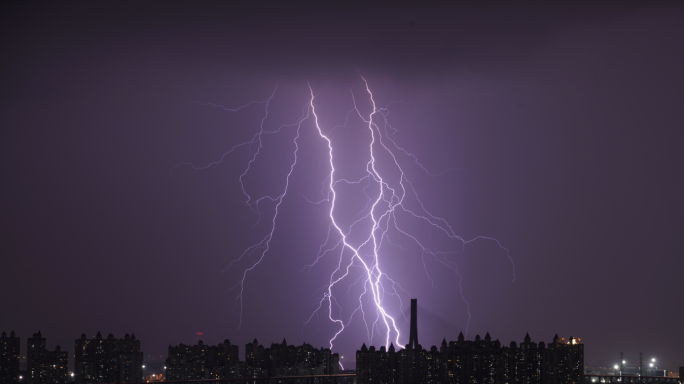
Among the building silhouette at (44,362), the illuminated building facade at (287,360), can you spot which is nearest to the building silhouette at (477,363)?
the illuminated building facade at (287,360)

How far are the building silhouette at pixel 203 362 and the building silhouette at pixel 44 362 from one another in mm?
6217

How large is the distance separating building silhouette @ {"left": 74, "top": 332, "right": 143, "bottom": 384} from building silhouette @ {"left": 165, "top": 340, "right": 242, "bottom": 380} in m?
2.75

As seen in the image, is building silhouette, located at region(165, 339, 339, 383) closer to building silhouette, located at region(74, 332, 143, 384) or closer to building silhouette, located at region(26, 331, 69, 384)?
building silhouette, located at region(74, 332, 143, 384)

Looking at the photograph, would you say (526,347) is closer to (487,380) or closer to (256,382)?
(487,380)

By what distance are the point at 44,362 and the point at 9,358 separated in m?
1.52

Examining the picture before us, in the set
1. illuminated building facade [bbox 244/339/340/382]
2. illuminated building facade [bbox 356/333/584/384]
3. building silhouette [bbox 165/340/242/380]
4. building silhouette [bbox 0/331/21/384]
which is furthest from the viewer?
illuminated building facade [bbox 244/339/340/382]

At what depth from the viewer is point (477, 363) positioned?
3878cm

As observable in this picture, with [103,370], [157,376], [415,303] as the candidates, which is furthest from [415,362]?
[157,376]

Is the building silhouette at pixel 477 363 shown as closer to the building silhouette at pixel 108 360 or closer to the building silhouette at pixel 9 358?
the building silhouette at pixel 108 360

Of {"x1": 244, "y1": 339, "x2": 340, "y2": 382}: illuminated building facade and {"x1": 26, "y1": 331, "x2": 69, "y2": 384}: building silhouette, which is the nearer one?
{"x1": 26, "y1": 331, "x2": 69, "y2": 384}: building silhouette

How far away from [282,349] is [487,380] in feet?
42.3

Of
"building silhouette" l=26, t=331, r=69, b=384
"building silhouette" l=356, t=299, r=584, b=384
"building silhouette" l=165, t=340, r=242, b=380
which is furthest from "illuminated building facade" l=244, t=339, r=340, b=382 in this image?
"building silhouette" l=26, t=331, r=69, b=384

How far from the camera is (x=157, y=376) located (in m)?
50.4

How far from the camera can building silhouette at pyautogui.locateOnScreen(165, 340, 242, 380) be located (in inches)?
1672
